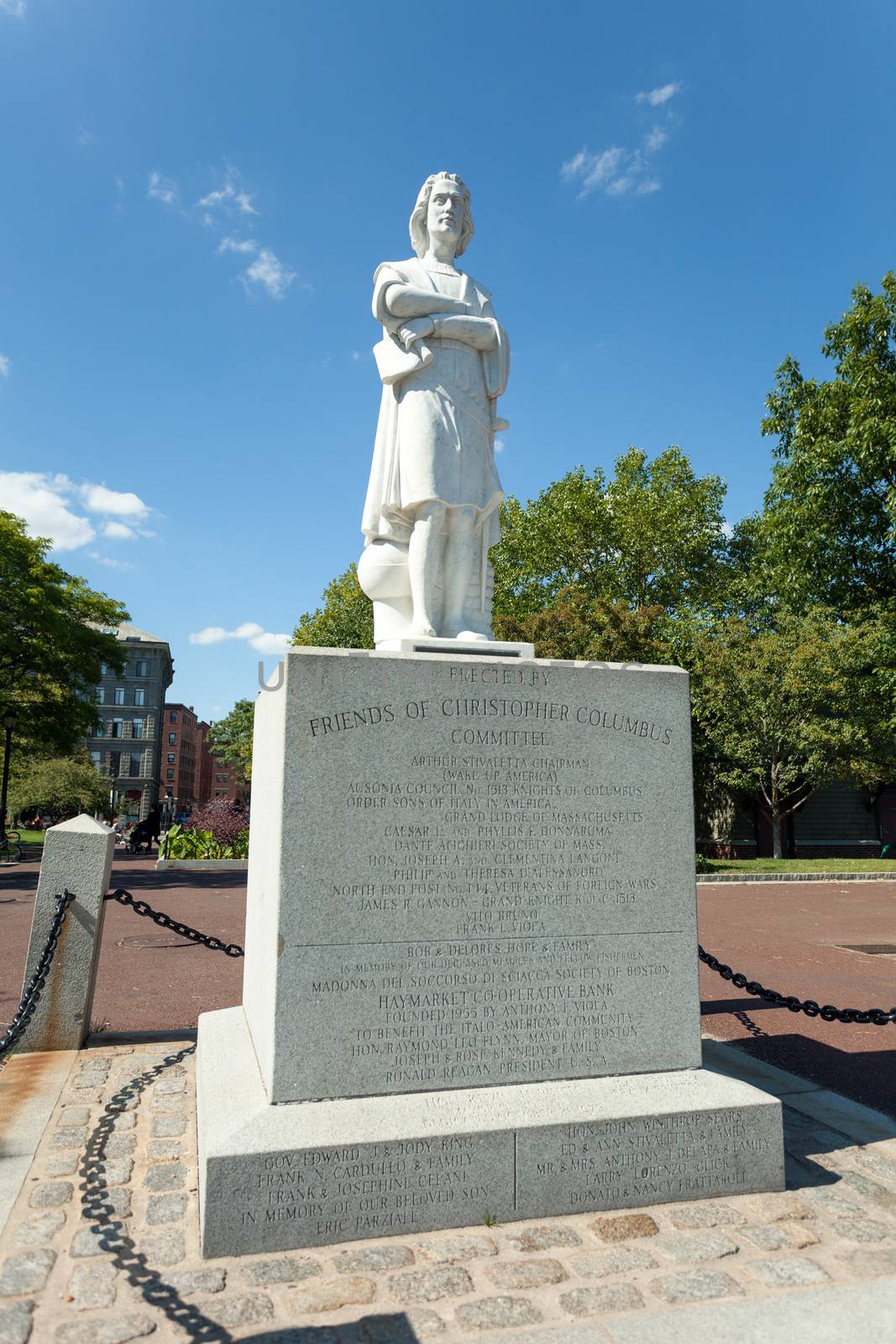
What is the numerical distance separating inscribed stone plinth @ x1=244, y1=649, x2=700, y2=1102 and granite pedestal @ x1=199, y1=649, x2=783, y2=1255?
0.01 m

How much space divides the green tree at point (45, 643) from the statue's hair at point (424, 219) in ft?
59.9

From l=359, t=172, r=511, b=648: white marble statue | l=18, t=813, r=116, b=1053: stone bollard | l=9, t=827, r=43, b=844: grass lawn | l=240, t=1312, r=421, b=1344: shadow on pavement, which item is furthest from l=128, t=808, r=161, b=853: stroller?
l=240, t=1312, r=421, b=1344: shadow on pavement

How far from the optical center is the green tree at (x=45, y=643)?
21.1 metres

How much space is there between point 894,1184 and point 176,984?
6.15 meters

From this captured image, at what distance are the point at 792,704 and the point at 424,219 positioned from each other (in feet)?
75.8

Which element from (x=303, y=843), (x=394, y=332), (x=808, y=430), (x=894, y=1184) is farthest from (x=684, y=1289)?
(x=808, y=430)

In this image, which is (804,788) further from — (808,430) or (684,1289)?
(684,1289)

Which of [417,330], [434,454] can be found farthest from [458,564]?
[417,330]

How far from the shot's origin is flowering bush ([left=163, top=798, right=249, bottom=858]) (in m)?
21.4

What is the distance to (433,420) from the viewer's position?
16.0ft

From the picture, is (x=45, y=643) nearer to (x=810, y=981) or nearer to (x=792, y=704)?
(x=810, y=981)

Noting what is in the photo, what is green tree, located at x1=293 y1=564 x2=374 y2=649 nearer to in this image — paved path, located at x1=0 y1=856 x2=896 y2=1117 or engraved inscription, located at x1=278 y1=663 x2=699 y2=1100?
paved path, located at x1=0 y1=856 x2=896 y2=1117

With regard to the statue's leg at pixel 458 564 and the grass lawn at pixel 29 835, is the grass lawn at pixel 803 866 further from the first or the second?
the grass lawn at pixel 29 835

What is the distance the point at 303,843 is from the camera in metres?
3.71
